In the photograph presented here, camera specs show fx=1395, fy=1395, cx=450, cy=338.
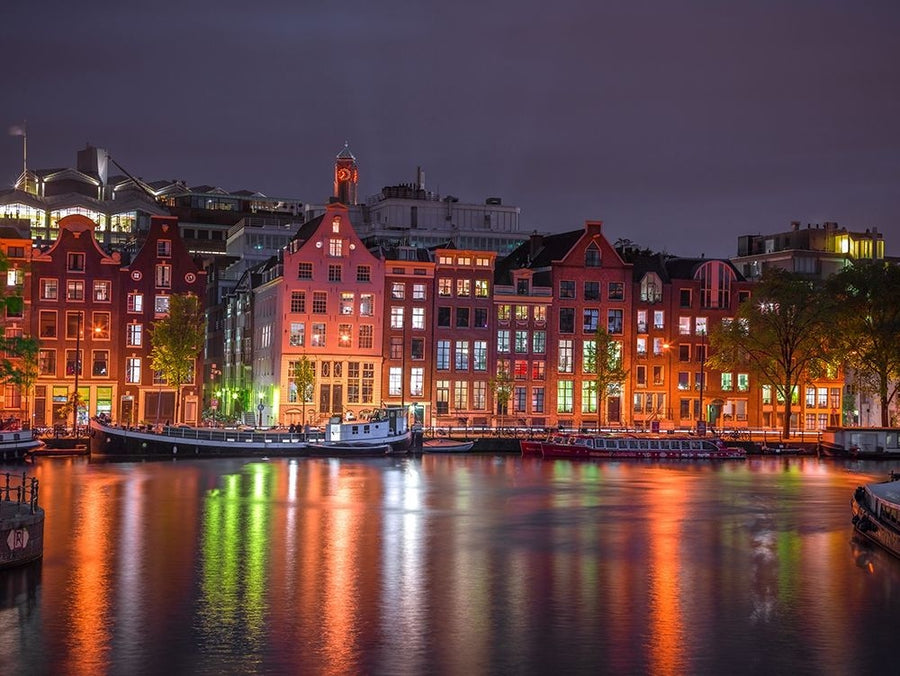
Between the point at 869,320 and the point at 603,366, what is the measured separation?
2490 centimetres

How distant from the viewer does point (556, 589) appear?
2004 inches

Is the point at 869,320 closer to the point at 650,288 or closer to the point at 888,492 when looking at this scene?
the point at 650,288

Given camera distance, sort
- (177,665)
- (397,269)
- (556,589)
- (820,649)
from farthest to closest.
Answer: (397,269)
(556,589)
(820,649)
(177,665)

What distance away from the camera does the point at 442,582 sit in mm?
51938

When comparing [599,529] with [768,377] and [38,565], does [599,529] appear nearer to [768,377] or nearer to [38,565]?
[38,565]

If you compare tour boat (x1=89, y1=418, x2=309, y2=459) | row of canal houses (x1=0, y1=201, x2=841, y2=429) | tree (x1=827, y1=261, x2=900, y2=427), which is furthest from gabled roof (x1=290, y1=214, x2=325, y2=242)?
tree (x1=827, y1=261, x2=900, y2=427)

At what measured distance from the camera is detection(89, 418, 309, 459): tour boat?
355ft

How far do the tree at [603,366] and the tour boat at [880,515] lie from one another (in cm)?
6150

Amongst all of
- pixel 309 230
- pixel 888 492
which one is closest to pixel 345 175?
pixel 309 230

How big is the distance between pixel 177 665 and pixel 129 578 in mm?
13062

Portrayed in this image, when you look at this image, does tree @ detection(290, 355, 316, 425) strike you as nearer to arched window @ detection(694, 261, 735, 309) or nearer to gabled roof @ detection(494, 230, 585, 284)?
gabled roof @ detection(494, 230, 585, 284)

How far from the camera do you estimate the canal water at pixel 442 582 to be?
40.4m

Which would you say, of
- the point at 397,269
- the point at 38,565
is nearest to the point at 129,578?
the point at 38,565

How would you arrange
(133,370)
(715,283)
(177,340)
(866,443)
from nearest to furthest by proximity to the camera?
(177,340)
(866,443)
(133,370)
(715,283)
